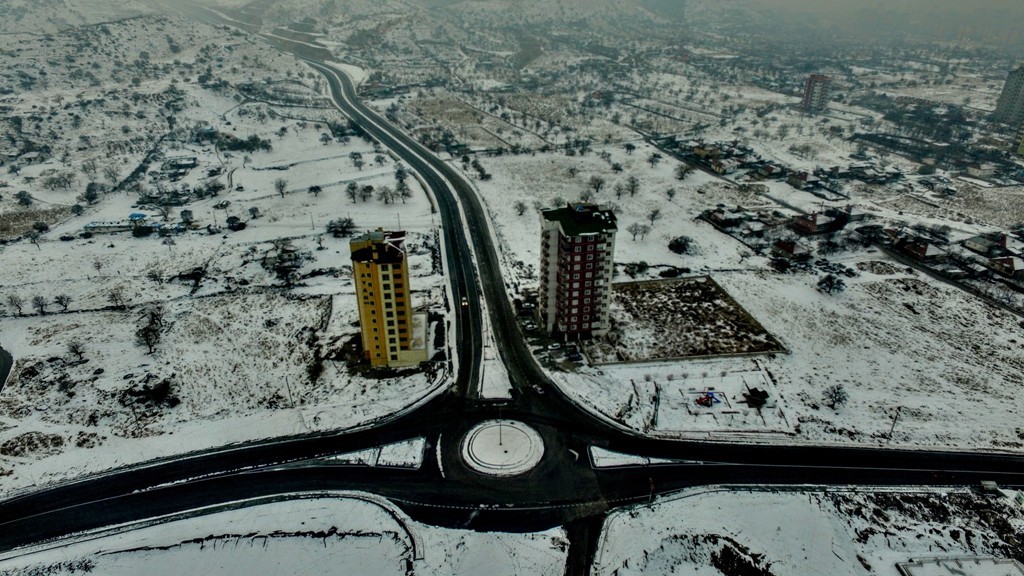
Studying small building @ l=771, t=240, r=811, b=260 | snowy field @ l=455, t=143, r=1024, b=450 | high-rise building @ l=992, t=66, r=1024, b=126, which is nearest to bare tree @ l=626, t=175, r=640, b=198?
snowy field @ l=455, t=143, r=1024, b=450

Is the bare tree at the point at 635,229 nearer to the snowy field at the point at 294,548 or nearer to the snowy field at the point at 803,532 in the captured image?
the snowy field at the point at 803,532

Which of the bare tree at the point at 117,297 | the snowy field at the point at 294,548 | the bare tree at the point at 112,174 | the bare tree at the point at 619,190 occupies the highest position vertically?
the bare tree at the point at 112,174

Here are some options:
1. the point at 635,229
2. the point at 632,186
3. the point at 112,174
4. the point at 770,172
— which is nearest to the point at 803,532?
the point at 635,229

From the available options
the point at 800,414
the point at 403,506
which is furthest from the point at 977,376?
the point at 403,506

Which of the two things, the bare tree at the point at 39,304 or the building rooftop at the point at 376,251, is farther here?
the bare tree at the point at 39,304

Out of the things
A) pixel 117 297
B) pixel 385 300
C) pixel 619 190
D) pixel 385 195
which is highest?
pixel 385 300

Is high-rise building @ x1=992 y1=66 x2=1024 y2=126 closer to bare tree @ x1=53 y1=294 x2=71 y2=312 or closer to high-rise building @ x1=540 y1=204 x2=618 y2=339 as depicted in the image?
high-rise building @ x1=540 y1=204 x2=618 y2=339

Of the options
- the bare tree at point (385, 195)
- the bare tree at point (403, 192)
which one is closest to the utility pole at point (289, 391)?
the bare tree at point (385, 195)

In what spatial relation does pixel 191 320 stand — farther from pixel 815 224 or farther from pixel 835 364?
pixel 815 224
